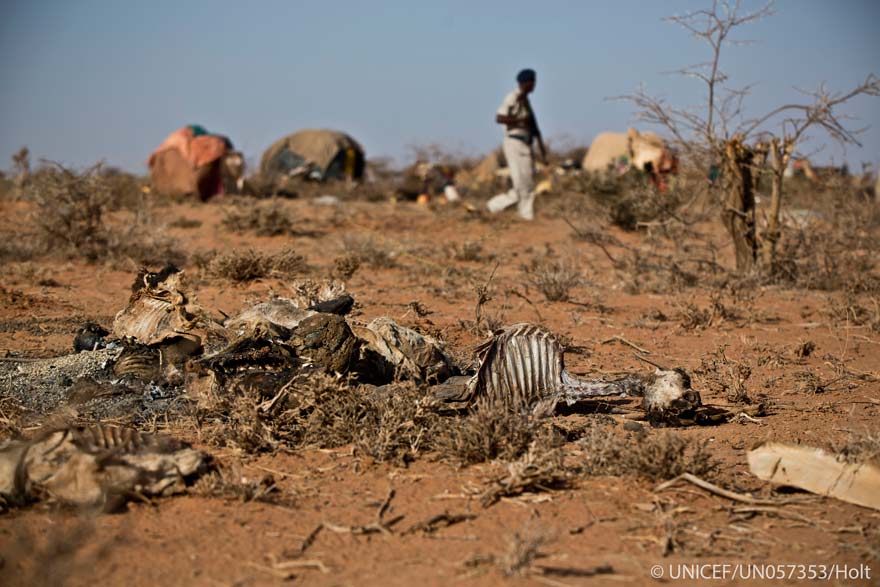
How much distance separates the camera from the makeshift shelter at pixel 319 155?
65.3ft

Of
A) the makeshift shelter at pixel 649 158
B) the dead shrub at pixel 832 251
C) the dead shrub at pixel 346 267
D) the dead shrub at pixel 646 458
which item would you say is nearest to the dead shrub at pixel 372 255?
the dead shrub at pixel 346 267

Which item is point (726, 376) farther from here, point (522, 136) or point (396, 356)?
point (522, 136)

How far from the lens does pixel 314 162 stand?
64.5ft

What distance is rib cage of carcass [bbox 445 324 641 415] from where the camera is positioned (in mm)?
3537

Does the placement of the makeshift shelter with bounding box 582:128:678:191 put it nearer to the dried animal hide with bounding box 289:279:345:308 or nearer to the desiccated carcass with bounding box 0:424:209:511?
the dried animal hide with bounding box 289:279:345:308

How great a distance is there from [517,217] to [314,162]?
8762 mm

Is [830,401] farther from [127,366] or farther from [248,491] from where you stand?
[127,366]

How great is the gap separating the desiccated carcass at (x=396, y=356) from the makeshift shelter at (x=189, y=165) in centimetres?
1058

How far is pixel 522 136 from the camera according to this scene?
37.7ft

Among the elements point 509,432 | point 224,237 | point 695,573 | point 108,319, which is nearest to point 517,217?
point 224,237

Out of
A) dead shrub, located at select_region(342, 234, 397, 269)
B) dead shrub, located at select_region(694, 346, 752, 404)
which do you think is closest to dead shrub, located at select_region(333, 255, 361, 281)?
dead shrub, located at select_region(342, 234, 397, 269)

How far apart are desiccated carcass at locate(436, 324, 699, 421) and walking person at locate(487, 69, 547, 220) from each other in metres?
7.98

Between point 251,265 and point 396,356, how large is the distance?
9.68 feet

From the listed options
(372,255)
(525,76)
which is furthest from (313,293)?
(525,76)
